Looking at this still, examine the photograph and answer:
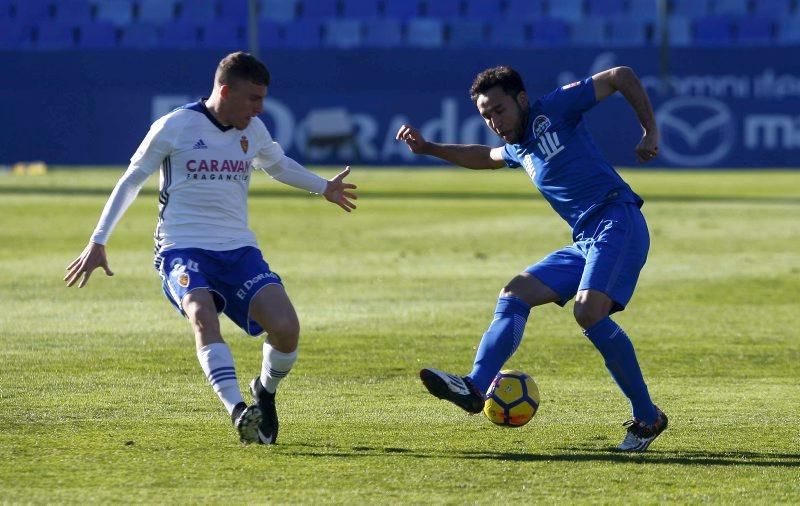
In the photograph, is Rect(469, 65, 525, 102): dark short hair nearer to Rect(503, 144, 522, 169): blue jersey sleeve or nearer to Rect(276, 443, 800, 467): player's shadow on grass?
Rect(503, 144, 522, 169): blue jersey sleeve

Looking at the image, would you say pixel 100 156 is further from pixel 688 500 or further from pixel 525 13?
pixel 688 500

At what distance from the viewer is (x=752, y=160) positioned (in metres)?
37.9

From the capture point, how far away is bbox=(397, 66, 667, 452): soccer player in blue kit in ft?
24.8

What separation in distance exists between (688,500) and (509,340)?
171 cm

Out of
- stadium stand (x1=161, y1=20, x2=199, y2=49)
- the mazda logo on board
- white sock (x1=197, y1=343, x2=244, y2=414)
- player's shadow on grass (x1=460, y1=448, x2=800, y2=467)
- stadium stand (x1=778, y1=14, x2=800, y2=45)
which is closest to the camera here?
player's shadow on grass (x1=460, y1=448, x2=800, y2=467)

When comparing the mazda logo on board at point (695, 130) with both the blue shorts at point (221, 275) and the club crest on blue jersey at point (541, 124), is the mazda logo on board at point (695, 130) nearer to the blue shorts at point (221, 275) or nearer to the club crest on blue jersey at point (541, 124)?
the club crest on blue jersey at point (541, 124)

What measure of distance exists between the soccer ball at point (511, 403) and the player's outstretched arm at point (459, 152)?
1285mm

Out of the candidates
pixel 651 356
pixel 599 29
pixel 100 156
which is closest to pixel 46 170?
pixel 100 156

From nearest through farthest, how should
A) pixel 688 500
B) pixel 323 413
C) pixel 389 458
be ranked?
1. pixel 688 500
2. pixel 389 458
3. pixel 323 413

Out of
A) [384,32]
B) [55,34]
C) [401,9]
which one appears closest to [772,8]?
[401,9]

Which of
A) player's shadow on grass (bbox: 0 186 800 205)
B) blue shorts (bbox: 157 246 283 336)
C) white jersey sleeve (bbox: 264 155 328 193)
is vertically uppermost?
white jersey sleeve (bbox: 264 155 328 193)

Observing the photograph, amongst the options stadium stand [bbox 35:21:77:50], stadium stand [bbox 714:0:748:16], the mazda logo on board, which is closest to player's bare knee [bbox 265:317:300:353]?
the mazda logo on board

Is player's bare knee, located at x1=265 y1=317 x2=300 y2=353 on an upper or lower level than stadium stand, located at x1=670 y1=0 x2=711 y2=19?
upper

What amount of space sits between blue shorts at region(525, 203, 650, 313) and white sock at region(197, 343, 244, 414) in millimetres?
1656
